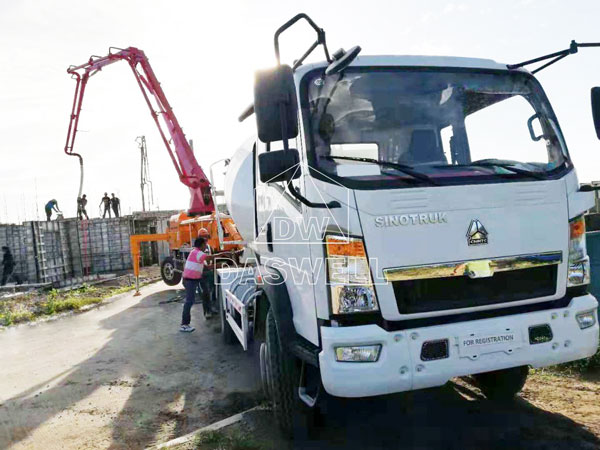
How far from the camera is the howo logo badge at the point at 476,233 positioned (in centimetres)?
289

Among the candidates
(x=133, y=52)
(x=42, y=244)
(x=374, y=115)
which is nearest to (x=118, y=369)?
(x=374, y=115)

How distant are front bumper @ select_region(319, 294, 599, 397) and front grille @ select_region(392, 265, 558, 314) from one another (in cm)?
12

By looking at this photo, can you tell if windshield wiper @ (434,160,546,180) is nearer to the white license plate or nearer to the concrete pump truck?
the white license plate

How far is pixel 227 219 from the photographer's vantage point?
26.4 feet

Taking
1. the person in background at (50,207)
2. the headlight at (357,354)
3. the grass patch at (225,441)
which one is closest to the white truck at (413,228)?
the headlight at (357,354)

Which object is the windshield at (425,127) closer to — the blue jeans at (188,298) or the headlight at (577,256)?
the headlight at (577,256)

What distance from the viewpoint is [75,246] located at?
21.0 m

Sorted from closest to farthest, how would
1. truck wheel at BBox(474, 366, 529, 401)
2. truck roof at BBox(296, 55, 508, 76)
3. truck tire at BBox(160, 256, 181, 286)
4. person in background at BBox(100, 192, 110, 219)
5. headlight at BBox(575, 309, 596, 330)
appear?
headlight at BBox(575, 309, 596, 330) → truck roof at BBox(296, 55, 508, 76) → truck wheel at BBox(474, 366, 529, 401) → truck tire at BBox(160, 256, 181, 286) → person in background at BBox(100, 192, 110, 219)

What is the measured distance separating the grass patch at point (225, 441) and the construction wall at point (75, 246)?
16.4 meters

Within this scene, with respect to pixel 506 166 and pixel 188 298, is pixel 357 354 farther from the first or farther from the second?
pixel 188 298

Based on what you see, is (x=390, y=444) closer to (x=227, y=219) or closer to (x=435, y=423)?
(x=435, y=423)

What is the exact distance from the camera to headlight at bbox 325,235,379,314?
2781 millimetres

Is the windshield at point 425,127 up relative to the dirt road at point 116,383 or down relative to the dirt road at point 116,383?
up

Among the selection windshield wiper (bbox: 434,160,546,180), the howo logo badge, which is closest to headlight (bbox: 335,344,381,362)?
the howo logo badge
